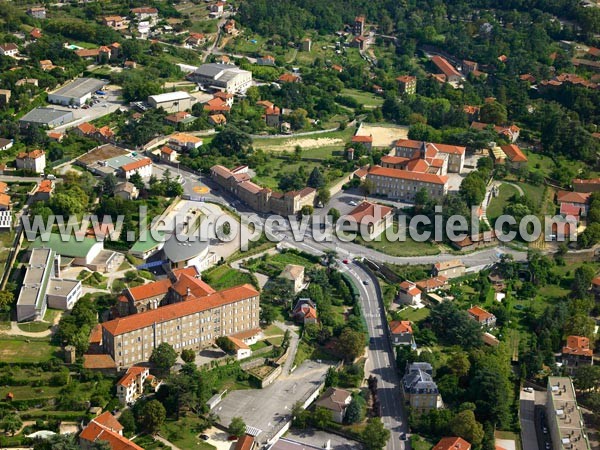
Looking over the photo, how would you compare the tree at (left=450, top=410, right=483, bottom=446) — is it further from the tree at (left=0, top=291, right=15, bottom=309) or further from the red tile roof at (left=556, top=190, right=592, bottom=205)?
the red tile roof at (left=556, top=190, right=592, bottom=205)

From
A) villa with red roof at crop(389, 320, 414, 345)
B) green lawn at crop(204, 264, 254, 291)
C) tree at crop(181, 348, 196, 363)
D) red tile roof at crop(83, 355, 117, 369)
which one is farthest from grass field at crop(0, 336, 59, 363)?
villa with red roof at crop(389, 320, 414, 345)

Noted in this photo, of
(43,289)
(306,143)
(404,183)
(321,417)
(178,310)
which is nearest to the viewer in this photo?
(321,417)

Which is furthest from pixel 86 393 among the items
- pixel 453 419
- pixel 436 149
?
pixel 436 149

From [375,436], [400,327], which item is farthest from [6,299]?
[400,327]

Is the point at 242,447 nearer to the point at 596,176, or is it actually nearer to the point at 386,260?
the point at 386,260

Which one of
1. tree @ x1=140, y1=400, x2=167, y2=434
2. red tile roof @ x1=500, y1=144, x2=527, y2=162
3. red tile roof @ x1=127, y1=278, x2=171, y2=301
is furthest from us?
red tile roof @ x1=500, y1=144, x2=527, y2=162

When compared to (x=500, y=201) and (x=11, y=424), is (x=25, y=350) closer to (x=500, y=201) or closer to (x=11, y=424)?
(x=11, y=424)
